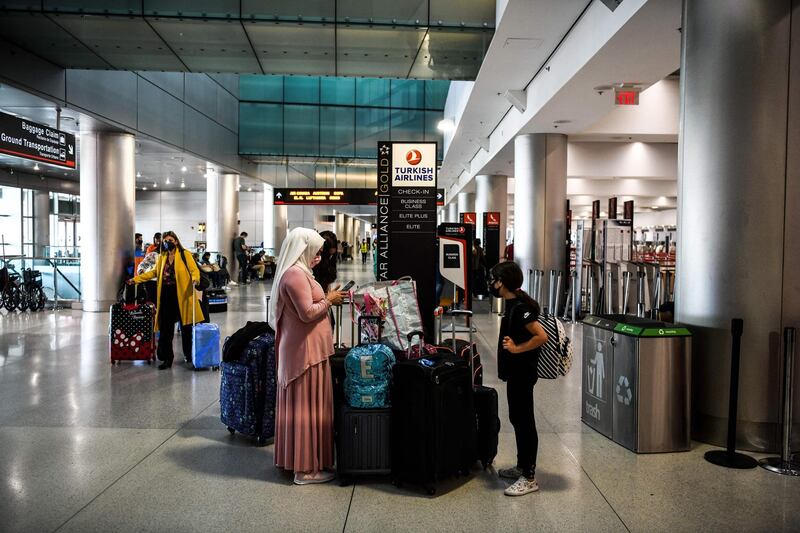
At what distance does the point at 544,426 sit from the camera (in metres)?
5.53

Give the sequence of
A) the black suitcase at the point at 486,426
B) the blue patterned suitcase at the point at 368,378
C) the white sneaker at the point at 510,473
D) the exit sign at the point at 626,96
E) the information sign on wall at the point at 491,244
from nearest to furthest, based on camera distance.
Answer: the blue patterned suitcase at the point at 368,378 < the white sneaker at the point at 510,473 < the black suitcase at the point at 486,426 < the exit sign at the point at 626,96 < the information sign on wall at the point at 491,244

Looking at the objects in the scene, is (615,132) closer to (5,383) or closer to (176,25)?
(176,25)

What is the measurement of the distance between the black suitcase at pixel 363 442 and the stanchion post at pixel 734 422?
99.3 inches

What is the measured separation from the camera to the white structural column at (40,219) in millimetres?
27672

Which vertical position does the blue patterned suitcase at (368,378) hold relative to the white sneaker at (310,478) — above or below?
above

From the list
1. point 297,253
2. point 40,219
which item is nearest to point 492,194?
point 297,253

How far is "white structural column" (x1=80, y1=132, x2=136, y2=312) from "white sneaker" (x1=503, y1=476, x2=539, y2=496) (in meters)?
12.8

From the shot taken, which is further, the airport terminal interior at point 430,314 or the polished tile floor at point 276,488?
the airport terminal interior at point 430,314

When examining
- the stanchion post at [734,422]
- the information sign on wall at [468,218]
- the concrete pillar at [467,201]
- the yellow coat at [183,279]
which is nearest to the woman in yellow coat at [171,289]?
the yellow coat at [183,279]

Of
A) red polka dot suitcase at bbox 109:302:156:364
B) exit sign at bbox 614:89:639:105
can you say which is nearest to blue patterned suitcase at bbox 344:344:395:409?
red polka dot suitcase at bbox 109:302:156:364

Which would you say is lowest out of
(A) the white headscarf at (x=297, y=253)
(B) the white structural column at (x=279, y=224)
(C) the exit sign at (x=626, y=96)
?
(A) the white headscarf at (x=297, y=253)

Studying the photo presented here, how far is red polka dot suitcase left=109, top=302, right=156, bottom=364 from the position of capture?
812cm

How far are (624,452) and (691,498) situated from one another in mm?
904

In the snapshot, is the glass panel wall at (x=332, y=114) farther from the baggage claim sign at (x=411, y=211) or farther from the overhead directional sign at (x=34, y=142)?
the baggage claim sign at (x=411, y=211)
